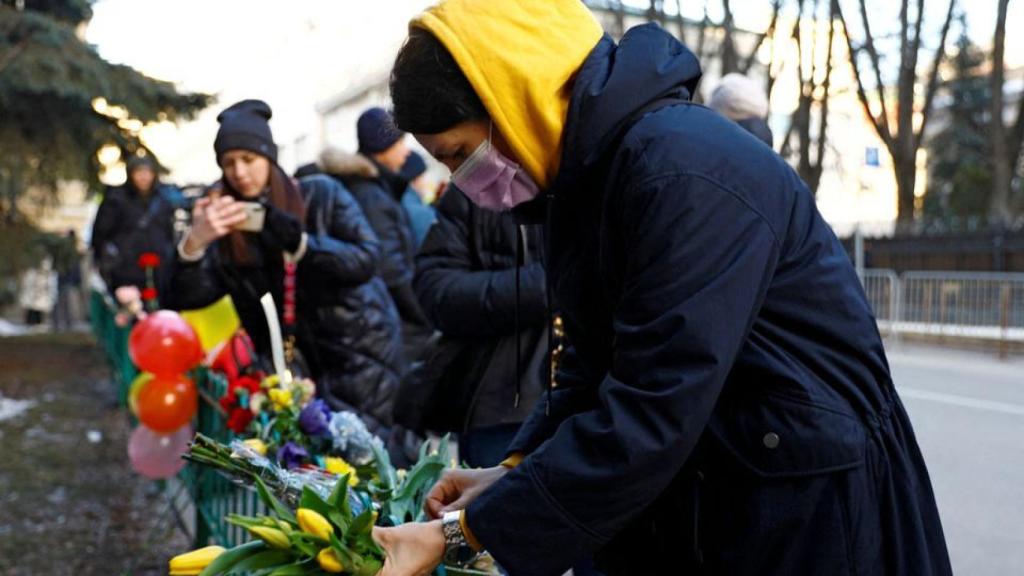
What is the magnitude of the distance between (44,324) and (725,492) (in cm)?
2150

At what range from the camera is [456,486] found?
2039 mm

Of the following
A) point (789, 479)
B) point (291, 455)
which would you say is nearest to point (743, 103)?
point (291, 455)

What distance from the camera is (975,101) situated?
112ft

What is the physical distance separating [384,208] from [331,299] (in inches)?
62.9

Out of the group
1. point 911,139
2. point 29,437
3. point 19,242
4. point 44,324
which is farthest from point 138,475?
point 911,139

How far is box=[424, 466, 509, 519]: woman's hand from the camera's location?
6.50 feet

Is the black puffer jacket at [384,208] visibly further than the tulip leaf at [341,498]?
Yes

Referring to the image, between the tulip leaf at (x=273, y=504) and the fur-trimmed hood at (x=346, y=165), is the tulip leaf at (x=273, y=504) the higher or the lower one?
the lower one

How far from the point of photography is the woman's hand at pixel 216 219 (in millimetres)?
3930

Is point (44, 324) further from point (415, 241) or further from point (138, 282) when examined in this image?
point (415, 241)

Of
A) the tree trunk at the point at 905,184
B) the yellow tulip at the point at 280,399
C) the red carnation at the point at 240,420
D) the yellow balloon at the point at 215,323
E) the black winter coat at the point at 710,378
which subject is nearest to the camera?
the black winter coat at the point at 710,378

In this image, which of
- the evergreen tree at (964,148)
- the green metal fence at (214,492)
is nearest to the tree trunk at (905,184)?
the evergreen tree at (964,148)

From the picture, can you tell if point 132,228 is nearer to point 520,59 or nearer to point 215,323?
point 215,323

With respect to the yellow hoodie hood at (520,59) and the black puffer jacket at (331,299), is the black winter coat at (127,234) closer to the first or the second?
the black puffer jacket at (331,299)
